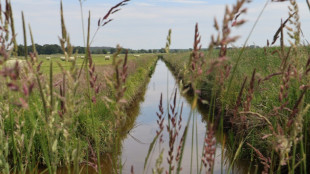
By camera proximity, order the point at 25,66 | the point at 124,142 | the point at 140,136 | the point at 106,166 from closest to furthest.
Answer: the point at 25,66, the point at 106,166, the point at 124,142, the point at 140,136

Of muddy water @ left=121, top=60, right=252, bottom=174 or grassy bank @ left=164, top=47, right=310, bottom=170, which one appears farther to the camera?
muddy water @ left=121, top=60, right=252, bottom=174

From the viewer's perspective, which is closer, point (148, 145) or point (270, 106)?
point (270, 106)

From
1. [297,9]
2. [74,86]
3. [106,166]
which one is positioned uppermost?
[297,9]

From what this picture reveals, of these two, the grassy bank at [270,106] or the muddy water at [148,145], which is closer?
the grassy bank at [270,106]

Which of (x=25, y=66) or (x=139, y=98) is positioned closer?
(x=25, y=66)

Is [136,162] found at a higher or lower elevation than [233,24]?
lower

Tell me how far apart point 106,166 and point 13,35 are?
14.4ft

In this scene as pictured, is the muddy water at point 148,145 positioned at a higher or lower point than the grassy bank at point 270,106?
lower

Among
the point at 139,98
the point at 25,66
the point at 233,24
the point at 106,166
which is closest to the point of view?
the point at 233,24

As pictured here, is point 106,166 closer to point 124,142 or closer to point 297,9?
point 124,142

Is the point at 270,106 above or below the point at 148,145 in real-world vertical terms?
above

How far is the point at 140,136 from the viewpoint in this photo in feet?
22.8

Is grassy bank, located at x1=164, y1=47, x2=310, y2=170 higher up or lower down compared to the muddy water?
higher up

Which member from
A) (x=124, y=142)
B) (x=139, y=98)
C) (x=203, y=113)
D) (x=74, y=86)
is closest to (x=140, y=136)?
(x=124, y=142)
